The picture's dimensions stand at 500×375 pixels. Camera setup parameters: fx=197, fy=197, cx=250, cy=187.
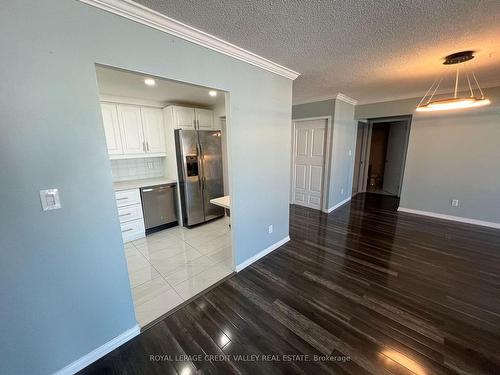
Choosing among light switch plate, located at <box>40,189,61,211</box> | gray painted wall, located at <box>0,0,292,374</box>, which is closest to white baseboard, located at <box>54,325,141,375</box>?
gray painted wall, located at <box>0,0,292,374</box>

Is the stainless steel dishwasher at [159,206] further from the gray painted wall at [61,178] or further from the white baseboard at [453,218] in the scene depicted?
the white baseboard at [453,218]

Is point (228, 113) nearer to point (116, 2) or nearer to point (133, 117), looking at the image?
point (116, 2)

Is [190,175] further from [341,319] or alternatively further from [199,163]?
[341,319]

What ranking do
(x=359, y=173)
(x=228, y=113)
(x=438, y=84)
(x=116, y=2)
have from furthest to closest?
(x=359, y=173) → (x=438, y=84) → (x=228, y=113) → (x=116, y=2)

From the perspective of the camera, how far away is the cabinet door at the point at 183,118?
3.47 meters

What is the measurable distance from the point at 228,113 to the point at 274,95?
0.80 m

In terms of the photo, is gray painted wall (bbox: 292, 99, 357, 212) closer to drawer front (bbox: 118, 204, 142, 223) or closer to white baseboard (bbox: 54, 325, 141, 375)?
drawer front (bbox: 118, 204, 142, 223)

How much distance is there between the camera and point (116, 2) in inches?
49.4

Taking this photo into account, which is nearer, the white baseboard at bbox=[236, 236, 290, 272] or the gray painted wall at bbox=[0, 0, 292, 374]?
the gray painted wall at bbox=[0, 0, 292, 374]

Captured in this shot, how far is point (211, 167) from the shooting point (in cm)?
396

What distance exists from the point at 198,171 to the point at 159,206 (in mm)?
956

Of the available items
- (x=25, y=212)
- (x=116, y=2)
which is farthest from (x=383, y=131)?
(x=25, y=212)

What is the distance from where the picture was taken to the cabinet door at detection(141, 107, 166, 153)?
3531mm

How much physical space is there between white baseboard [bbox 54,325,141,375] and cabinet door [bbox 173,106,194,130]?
2.96m
